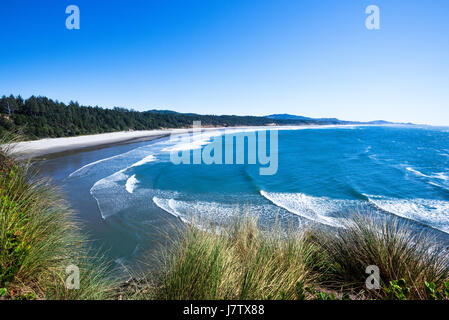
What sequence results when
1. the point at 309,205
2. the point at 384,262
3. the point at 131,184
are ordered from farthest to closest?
the point at 131,184 → the point at 309,205 → the point at 384,262

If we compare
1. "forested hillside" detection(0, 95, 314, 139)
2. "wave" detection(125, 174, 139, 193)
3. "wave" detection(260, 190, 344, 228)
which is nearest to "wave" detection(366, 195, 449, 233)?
"wave" detection(260, 190, 344, 228)

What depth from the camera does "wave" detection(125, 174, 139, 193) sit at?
12139 millimetres

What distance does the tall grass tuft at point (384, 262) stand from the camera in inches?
118

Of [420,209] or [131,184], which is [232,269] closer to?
[420,209]

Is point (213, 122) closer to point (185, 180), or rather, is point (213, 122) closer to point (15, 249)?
point (185, 180)

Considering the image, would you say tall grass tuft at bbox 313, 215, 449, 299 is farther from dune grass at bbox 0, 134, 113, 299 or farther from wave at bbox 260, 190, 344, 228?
wave at bbox 260, 190, 344, 228

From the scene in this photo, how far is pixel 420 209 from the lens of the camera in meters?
9.90

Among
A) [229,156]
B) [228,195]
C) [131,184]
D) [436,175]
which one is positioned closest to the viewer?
[228,195]

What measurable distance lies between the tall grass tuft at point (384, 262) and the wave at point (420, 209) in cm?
668

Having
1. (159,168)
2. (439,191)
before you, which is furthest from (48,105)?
(439,191)

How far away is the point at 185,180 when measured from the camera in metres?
14.8

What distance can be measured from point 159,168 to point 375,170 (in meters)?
17.8

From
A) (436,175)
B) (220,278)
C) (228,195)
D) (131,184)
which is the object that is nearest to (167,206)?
(228,195)

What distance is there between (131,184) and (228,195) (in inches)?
232
